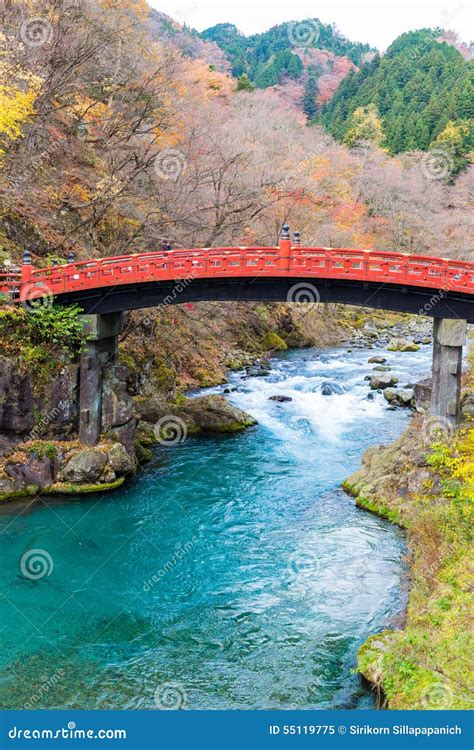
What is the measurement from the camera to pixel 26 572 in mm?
17516

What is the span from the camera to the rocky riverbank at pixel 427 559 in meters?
11.6

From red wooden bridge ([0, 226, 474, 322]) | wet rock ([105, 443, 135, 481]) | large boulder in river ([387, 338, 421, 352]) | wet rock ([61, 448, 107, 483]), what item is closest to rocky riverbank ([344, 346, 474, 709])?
red wooden bridge ([0, 226, 474, 322])

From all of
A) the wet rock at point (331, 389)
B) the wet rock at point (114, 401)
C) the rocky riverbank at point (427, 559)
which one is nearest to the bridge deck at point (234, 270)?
the wet rock at point (114, 401)

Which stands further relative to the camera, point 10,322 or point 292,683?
point 10,322

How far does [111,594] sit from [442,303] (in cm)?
1437

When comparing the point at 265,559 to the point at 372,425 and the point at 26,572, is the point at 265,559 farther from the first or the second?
the point at 372,425

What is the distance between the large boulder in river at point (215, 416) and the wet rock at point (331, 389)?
632cm

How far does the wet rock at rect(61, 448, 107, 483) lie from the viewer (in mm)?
22469

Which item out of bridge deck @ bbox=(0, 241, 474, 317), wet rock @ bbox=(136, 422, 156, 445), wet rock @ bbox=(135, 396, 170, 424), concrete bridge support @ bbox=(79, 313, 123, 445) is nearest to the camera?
bridge deck @ bbox=(0, 241, 474, 317)

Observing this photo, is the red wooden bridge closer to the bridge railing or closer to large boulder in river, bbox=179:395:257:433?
the bridge railing

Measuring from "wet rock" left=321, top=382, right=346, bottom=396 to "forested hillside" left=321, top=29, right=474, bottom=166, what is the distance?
46.7m

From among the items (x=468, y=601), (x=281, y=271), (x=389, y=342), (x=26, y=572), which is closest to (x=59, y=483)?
(x=26, y=572)

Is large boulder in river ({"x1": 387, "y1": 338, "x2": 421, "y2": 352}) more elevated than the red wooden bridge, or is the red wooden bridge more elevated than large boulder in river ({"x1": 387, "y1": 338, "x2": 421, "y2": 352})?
the red wooden bridge

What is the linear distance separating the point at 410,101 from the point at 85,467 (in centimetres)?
7860
